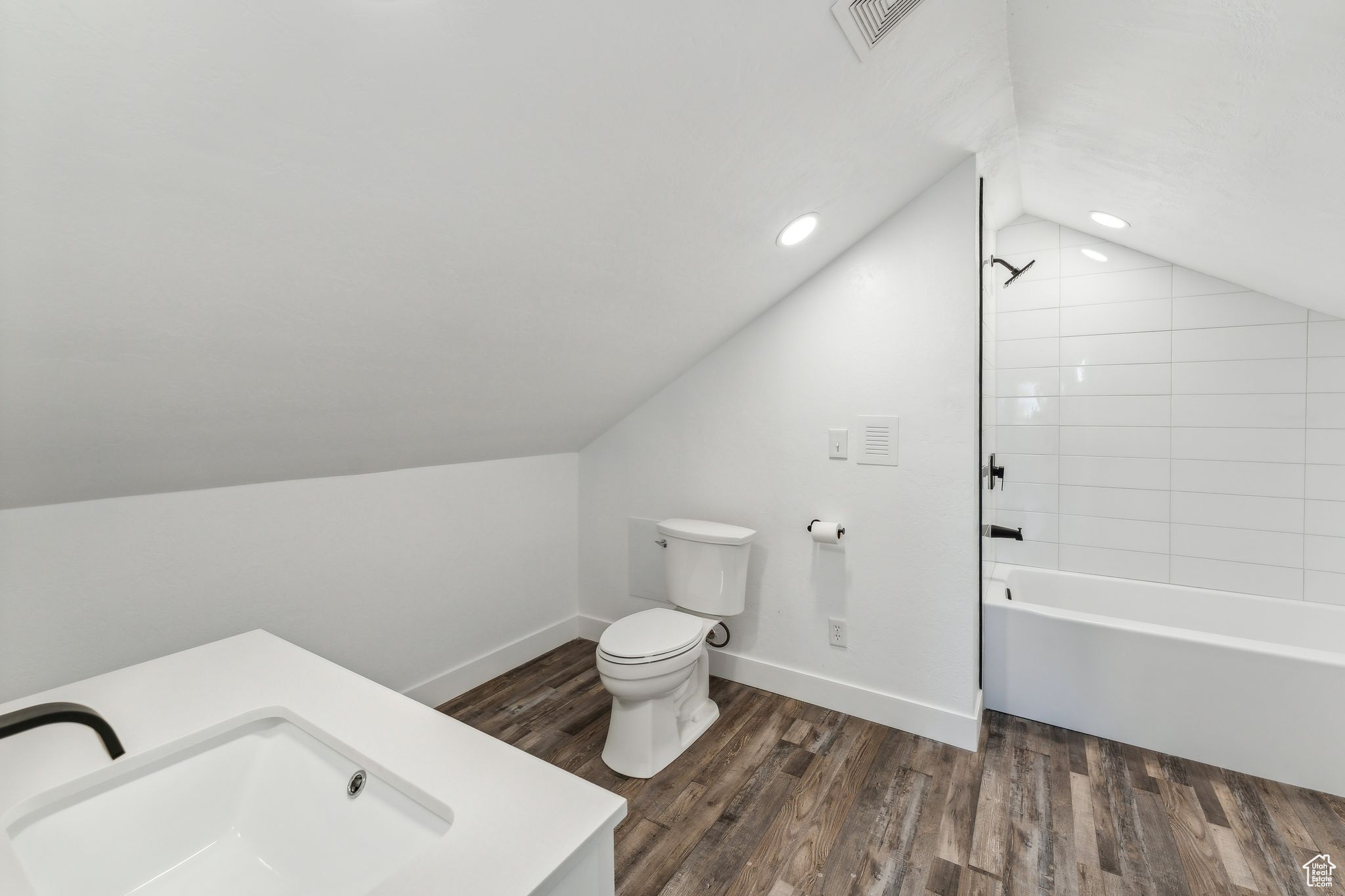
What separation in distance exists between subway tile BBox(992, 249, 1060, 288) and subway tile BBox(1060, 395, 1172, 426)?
23.8 inches

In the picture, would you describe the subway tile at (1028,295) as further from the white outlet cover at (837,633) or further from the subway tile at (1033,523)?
the white outlet cover at (837,633)

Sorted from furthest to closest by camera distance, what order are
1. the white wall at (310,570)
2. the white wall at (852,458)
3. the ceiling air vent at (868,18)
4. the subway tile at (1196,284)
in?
A: the subway tile at (1196,284)
the white wall at (852,458)
the white wall at (310,570)
the ceiling air vent at (868,18)

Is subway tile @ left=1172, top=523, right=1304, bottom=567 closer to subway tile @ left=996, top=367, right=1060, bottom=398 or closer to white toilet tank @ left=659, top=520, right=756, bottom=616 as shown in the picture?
subway tile @ left=996, top=367, right=1060, bottom=398

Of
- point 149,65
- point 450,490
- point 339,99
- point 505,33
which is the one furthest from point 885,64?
point 450,490

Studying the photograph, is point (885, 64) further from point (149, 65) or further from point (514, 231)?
point (149, 65)

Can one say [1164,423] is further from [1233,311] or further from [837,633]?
[837,633]

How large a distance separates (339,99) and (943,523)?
6.74 feet

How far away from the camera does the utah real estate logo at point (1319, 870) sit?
1465 millimetres

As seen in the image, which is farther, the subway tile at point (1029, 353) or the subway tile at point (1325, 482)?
the subway tile at point (1029, 353)

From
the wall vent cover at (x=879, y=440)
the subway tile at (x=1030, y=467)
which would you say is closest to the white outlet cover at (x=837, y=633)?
the wall vent cover at (x=879, y=440)

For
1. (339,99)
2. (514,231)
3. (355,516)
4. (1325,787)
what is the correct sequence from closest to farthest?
(339,99) < (514,231) < (1325,787) < (355,516)

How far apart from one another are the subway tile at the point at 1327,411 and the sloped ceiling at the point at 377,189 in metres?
1.74

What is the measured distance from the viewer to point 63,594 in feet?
4.53

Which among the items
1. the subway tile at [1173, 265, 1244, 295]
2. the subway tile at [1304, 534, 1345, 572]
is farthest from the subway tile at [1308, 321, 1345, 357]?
the subway tile at [1304, 534, 1345, 572]
